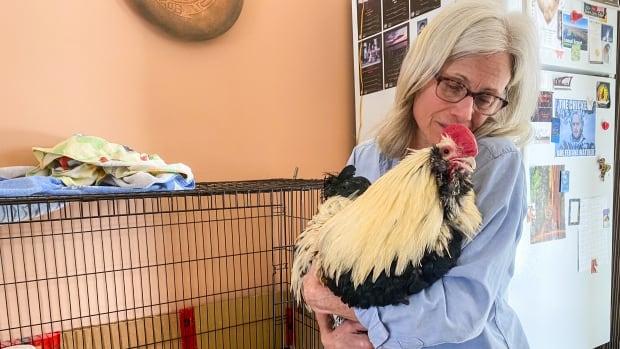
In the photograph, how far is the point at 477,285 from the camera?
58 centimetres

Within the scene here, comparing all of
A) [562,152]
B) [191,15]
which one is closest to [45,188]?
[191,15]

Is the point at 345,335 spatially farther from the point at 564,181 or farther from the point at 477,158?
the point at 564,181

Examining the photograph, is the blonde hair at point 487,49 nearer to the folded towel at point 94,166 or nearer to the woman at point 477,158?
the woman at point 477,158

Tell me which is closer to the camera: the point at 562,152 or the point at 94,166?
the point at 94,166

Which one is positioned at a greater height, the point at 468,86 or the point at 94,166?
the point at 468,86

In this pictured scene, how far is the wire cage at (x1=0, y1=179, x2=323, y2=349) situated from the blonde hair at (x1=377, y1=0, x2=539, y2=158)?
2.46 ft

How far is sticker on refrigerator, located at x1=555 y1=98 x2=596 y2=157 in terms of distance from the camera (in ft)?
4.51

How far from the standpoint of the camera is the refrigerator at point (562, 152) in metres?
1.29

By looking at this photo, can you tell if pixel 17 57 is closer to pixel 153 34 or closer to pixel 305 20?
pixel 153 34

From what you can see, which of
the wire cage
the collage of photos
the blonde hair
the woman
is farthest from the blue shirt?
the collage of photos

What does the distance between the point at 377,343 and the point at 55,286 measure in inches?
50.1

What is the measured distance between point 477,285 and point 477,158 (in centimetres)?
21

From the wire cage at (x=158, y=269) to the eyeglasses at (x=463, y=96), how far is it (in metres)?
0.74

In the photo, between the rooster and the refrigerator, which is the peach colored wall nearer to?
the refrigerator
